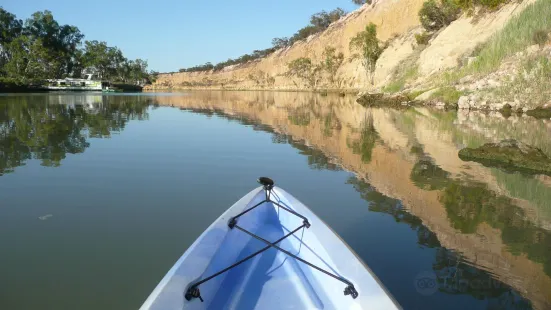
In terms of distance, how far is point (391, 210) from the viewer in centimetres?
684

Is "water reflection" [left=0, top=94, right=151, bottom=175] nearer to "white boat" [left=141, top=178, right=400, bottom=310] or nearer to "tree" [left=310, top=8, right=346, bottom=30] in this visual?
"white boat" [left=141, top=178, right=400, bottom=310]

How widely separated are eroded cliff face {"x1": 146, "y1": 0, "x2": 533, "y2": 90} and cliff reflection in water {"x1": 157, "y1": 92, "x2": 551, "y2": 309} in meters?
19.0

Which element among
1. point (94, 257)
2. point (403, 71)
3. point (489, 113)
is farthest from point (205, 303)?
point (403, 71)

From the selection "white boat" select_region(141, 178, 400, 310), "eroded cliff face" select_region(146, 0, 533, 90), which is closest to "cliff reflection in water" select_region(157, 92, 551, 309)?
"white boat" select_region(141, 178, 400, 310)

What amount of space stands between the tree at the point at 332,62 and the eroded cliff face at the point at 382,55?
0.83 metres

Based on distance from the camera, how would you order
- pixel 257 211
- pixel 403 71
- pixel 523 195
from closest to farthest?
pixel 257 211 → pixel 523 195 → pixel 403 71

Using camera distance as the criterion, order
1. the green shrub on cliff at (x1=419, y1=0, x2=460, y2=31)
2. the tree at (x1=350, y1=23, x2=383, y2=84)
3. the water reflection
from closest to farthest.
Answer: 1. the water reflection
2. the green shrub on cliff at (x1=419, y1=0, x2=460, y2=31)
3. the tree at (x1=350, y1=23, x2=383, y2=84)

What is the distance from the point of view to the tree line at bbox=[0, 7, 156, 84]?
66.7m

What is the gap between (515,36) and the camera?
83.7 ft

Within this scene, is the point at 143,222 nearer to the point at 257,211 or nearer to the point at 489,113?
the point at 257,211

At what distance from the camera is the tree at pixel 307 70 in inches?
3260

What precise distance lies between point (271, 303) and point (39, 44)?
7957 centimetres

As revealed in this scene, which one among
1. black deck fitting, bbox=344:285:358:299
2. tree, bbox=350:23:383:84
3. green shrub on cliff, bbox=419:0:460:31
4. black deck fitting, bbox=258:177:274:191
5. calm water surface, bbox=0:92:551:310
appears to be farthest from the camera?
tree, bbox=350:23:383:84

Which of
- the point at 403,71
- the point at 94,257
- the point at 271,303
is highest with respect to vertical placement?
the point at 403,71
